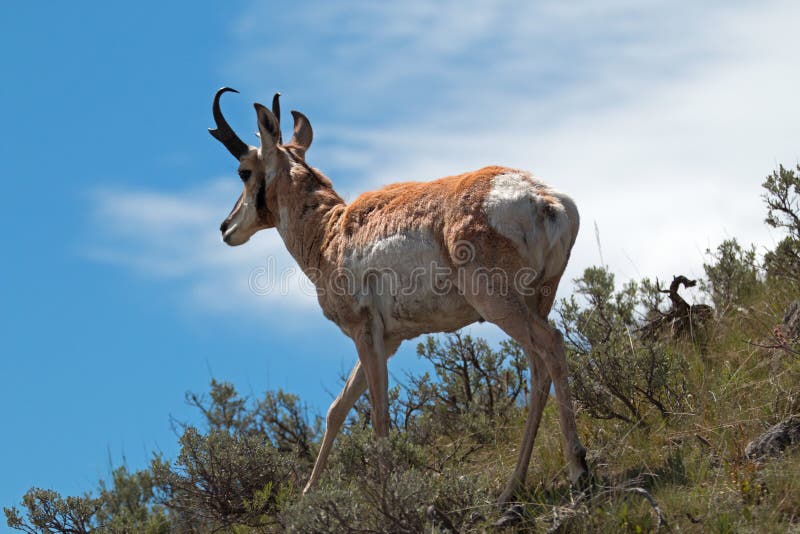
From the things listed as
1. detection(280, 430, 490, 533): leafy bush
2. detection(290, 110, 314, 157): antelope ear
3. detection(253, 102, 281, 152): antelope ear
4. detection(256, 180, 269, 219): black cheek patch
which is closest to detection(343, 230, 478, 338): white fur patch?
detection(280, 430, 490, 533): leafy bush

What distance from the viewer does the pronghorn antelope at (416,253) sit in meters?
7.88

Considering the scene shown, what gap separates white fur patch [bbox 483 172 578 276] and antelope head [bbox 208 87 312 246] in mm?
2987

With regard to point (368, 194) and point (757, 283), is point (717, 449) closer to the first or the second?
point (368, 194)

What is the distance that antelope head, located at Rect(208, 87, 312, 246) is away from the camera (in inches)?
399

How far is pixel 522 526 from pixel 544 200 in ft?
8.64

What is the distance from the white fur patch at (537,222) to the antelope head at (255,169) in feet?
9.80

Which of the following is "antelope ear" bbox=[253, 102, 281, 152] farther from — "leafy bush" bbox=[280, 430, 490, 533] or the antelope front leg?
"leafy bush" bbox=[280, 430, 490, 533]

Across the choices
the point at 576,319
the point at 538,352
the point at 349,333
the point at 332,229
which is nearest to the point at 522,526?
the point at 538,352

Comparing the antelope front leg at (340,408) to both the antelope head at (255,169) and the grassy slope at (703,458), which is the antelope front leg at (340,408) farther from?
the antelope head at (255,169)

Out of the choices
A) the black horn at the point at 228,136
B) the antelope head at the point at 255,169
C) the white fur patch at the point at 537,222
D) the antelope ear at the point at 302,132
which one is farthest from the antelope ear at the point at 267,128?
the white fur patch at the point at 537,222

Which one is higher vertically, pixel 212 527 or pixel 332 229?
pixel 332 229

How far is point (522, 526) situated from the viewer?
24.4 feet

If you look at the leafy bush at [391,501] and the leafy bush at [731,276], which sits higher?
the leafy bush at [731,276]

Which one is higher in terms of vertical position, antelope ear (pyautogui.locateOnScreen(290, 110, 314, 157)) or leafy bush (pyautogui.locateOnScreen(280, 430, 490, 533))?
antelope ear (pyautogui.locateOnScreen(290, 110, 314, 157))
